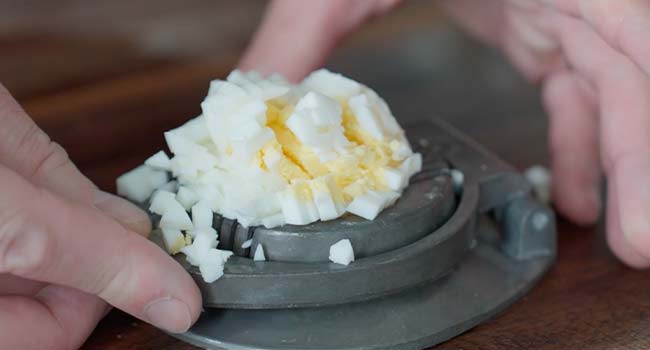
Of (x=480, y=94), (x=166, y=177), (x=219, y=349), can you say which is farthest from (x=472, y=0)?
(x=219, y=349)

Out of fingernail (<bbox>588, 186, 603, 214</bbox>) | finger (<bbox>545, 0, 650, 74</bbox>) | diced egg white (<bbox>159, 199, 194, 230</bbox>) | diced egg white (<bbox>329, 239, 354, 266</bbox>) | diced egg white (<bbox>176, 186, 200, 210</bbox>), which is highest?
finger (<bbox>545, 0, 650, 74</bbox>)

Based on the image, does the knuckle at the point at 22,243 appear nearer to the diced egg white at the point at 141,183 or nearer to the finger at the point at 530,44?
the diced egg white at the point at 141,183

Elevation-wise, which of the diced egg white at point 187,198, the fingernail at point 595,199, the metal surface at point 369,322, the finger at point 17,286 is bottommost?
the fingernail at point 595,199

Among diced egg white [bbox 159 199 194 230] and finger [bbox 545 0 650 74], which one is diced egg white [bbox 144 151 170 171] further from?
finger [bbox 545 0 650 74]

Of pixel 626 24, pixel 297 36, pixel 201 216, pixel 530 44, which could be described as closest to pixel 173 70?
pixel 297 36

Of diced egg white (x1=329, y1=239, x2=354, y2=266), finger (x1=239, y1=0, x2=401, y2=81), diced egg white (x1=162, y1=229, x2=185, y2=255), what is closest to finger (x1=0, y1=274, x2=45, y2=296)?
diced egg white (x1=162, y1=229, x2=185, y2=255)

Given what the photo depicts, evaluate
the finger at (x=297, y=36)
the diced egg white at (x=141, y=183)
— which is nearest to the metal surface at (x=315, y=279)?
the diced egg white at (x=141, y=183)

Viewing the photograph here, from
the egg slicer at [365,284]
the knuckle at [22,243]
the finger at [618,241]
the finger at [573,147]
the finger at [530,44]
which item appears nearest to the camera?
the knuckle at [22,243]
